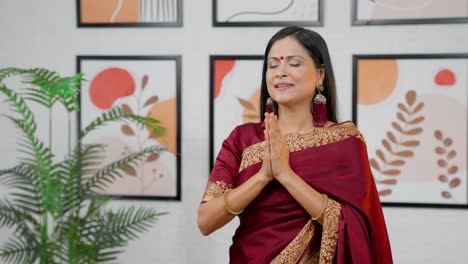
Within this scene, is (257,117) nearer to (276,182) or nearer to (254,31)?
(254,31)

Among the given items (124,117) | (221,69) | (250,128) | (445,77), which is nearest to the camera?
(250,128)

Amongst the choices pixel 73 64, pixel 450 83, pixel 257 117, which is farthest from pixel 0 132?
pixel 450 83

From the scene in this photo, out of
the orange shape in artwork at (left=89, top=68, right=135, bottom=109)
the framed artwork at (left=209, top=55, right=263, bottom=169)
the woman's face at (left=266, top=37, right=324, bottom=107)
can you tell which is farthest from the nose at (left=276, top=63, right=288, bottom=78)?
the orange shape in artwork at (left=89, top=68, right=135, bottom=109)

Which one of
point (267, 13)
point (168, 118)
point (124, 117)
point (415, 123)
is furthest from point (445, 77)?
point (124, 117)

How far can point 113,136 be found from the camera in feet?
8.27

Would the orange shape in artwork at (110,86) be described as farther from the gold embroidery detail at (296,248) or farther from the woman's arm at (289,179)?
the gold embroidery detail at (296,248)

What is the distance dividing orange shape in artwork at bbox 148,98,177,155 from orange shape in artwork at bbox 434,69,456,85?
1.19 metres

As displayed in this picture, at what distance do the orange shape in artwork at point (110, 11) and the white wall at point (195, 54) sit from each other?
5cm

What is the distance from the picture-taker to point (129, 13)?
2480 millimetres

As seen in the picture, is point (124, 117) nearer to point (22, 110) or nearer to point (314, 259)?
point (22, 110)

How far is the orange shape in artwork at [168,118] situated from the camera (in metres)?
2.47

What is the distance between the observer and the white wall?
7.71 feet

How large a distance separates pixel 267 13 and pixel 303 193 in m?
1.14

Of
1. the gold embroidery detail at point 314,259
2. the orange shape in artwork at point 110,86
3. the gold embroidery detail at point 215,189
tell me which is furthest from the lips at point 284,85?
the orange shape in artwork at point 110,86
